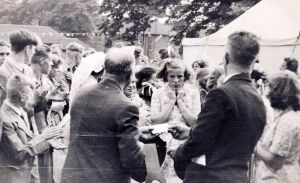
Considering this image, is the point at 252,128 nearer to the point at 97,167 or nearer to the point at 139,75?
the point at 97,167

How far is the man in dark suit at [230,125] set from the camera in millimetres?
1677

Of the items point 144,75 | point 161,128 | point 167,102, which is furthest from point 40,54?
point 161,128

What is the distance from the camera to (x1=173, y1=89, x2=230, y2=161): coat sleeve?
1.66 m

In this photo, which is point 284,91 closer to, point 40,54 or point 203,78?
point 203,78

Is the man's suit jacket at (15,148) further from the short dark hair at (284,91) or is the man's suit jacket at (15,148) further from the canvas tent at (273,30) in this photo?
the canvas tent at (273,30)

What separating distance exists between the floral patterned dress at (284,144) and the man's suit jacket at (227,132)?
1.75ft

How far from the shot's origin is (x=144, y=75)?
131 inches

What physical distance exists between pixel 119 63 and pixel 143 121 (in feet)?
3.72

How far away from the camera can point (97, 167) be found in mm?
1820

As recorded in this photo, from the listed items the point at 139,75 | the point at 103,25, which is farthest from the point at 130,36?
the point at 139,75

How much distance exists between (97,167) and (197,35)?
598cm

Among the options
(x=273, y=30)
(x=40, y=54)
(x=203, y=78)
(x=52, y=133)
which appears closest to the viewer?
(x=52, y=133)

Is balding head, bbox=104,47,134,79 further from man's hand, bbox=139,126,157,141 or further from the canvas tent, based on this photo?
the canvas tent

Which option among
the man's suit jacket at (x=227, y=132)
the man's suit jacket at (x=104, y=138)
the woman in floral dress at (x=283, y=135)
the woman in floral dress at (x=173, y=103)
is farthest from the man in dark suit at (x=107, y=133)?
the woman in floral dress at (x=173, y=103)
